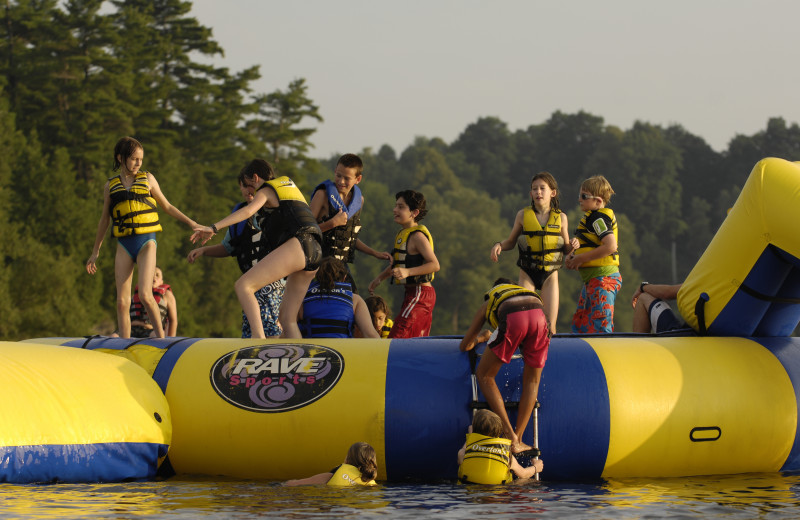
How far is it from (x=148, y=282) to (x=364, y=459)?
2.49 m

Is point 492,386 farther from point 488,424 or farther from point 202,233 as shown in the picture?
point 202,233

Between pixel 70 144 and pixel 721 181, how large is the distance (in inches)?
2552

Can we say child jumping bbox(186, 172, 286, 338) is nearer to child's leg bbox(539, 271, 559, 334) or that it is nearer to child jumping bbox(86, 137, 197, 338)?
child jumping bbox(86, 137, 197, 338)

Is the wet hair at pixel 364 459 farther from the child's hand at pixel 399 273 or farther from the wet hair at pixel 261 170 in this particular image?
the wet hair at pixel 261 170

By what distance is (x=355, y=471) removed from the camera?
6023 mm

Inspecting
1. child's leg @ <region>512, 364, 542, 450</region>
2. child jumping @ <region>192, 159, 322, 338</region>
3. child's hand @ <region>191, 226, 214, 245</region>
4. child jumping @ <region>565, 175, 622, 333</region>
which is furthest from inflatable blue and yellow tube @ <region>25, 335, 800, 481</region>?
child jumping @ <region>565, 175, 622, 333</region>

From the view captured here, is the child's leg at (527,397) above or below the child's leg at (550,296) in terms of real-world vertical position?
below

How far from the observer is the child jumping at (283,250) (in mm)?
6945

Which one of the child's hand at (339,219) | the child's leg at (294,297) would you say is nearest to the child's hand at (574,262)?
the child's hand at (339,219)

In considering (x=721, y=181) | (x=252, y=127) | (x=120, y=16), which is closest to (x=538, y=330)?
(x=120, y=16)

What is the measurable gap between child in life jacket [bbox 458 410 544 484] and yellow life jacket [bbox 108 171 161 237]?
9.72 ft

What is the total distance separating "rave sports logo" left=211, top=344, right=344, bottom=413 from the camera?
6.38m

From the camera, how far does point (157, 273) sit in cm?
1023

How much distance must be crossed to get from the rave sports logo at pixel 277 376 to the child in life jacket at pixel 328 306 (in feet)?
2.20
